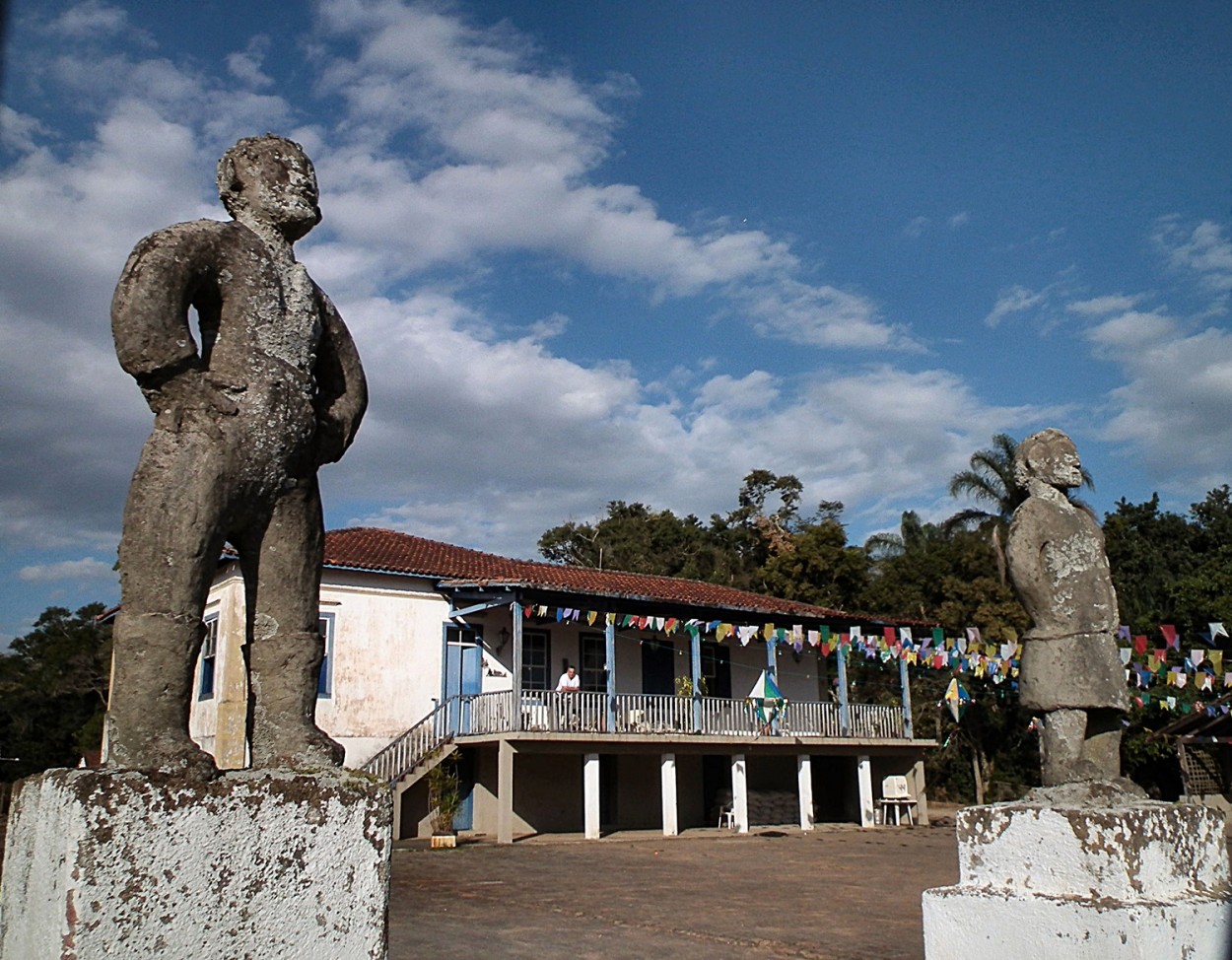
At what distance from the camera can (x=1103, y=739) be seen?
483 centimetres

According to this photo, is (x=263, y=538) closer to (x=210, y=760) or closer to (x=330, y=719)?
(x=210, y=760)

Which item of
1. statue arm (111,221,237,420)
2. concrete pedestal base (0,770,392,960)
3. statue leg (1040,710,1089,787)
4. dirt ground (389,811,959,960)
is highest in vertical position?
statue arm (111,221,237,420)

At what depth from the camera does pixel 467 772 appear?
1930cm

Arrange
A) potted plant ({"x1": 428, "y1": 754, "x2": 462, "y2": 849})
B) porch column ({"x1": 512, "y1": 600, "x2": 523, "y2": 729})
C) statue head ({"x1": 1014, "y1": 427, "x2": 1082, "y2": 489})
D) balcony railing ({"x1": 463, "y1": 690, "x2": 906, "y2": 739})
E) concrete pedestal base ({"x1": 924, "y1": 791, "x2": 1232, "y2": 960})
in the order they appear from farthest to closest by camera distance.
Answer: balcony railing ({"x1": 463, "y1": 690, "x2": 906, "y2": 739}) → porch column ({"x1": 512, "y1": 600, "x2": 523, "y2": 729}) → potted plant ({"x1": 428, "y1": 754, "x2": 462, "y2": 849}) → statue head ({"x1": 1014, "y1": 427, "x2": 1082, "y2": 489}) → concrete pedestal base ({"x1": 924, "y1": 791, "x2": 1232, "y2": 960})

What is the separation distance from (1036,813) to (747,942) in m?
3.80

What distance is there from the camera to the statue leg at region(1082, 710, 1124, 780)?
477 centimetres

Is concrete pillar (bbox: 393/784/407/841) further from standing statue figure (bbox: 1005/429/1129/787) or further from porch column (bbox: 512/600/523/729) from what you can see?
standing statue figure (bbox: 1005/429/1129/787)

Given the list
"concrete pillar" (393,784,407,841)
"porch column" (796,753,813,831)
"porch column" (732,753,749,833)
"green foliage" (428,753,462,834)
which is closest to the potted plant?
"green foliage" (428,753,462,834)

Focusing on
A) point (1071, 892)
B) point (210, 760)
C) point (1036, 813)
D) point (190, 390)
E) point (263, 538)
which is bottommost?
point (1071, 892)

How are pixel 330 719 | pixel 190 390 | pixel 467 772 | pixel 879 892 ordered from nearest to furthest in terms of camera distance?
pixel 190 390, pixel 879 892, pixel 330 719, pixel 467 772

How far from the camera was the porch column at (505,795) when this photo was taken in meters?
17.0

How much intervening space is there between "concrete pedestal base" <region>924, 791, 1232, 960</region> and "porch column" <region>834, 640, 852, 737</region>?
17415 mm

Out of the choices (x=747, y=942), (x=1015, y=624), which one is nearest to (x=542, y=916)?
(x=747, y=942)

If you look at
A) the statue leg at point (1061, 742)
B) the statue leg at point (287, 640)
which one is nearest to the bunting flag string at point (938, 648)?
the statue leg at point (1061, 742)
